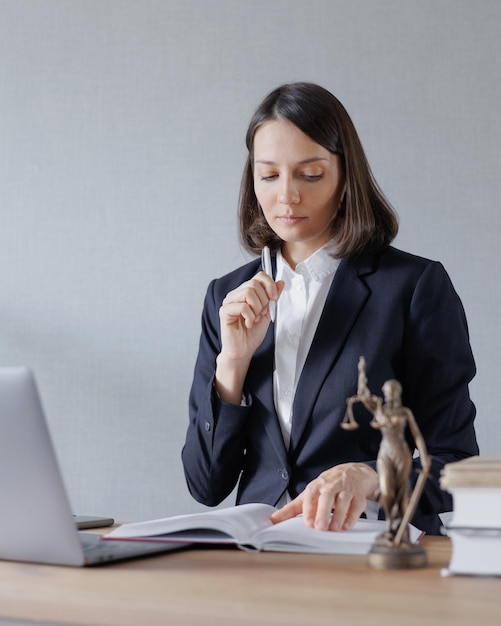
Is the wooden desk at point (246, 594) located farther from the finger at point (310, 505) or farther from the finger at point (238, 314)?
the finger at point (238, 314)

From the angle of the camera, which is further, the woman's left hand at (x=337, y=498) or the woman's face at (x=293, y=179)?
the woman's face at (x=293, y=179)

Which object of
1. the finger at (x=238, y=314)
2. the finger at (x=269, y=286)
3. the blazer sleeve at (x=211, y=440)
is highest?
the finger at (x=269, y=286)

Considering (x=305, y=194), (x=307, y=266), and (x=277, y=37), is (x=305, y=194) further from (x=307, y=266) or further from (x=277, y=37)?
(x=277, y=37)

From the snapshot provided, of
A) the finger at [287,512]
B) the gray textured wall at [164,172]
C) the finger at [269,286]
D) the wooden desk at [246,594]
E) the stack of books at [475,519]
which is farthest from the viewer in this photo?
the gray textured wall at [164,172]

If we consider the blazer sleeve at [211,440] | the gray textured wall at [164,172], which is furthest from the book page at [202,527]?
the gray textured wall at [164,172]

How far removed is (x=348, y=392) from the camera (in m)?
1.55

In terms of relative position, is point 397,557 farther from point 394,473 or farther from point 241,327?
point 241,327

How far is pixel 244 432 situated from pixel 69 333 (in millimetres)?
1213

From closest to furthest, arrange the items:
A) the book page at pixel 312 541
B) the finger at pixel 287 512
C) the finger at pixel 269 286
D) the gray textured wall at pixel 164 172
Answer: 1. the book page at pixel 312 541
2. the finger at pixel 287 512
3. the finger at pixel 269 286
4. the gray textured wall at pixel 164 172

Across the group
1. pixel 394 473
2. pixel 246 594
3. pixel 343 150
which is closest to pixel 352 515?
pixel 394 473

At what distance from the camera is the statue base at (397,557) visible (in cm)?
91

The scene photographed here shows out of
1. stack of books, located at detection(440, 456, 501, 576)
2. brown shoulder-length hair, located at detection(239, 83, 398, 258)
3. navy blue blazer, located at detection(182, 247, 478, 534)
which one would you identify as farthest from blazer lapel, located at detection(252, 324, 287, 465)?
stack of books, located at detection(440, 456, 501, 576)

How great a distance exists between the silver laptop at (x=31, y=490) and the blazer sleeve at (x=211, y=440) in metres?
0.57

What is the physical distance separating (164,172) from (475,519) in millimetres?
1954
